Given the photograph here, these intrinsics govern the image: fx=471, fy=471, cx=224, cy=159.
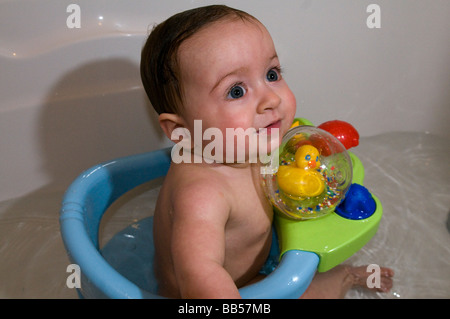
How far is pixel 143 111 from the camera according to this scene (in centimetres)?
112

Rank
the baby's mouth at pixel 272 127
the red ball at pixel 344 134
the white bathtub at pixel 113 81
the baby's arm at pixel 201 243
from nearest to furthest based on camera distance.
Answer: the baby's arm at pixel 201 243 < the baby's mouth at pixel 272 127 < the red ball at pixel 344 134 < the white bathtub at pixel 113 81

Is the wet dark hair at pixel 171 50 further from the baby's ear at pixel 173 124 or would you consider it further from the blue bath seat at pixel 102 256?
the blue bath seat at pixel 102 256

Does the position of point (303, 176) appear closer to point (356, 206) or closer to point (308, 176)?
point (308, 176)

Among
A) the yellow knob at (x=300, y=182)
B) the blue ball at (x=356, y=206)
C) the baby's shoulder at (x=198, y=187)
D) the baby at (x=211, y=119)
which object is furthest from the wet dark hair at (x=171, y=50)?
the blue ball at (x=356, y=206)

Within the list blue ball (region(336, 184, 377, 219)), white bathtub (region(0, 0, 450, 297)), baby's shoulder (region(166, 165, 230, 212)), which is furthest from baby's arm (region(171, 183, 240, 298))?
white bathtub (region(0, 0, 450, 297))

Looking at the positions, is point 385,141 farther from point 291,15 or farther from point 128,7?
point 128,7

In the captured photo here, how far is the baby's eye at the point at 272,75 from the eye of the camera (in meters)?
0.75

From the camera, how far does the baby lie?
672 mm

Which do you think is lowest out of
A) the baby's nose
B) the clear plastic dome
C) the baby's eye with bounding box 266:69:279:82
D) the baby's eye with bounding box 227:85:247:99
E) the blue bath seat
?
the blue bath seat

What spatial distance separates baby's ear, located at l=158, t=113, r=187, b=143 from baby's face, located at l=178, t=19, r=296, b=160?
14 millimetres

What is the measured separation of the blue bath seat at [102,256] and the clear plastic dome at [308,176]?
0.09 metres

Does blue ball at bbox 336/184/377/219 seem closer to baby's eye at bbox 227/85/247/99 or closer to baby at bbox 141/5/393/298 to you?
baby at bbox 141/5/393/298

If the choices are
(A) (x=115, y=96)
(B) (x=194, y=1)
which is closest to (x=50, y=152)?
(A) (x=115, y=96)

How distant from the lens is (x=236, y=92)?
714 mm
